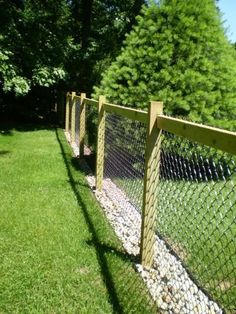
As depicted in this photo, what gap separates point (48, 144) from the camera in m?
11.7

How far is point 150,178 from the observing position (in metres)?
3.75

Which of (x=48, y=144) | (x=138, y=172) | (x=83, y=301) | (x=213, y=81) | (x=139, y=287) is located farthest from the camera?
(x=48, y=144)

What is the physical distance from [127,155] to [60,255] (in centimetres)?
227

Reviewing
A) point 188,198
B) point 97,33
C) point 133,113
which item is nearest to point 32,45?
point 97,33

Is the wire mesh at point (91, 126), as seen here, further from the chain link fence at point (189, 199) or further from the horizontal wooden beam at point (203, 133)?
the horizontal wooden beam at point (203, 133)

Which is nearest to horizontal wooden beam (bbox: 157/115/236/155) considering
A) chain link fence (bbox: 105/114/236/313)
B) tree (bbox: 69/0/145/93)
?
chain link fence (bbox: 105/114/236/313)

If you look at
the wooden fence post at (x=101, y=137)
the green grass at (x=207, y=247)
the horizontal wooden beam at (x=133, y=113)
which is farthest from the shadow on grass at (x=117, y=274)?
the horizontal wooden beam at (x=133, y=113)

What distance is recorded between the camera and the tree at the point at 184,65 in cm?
654

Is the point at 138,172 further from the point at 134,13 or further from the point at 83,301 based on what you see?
the point at 134,13

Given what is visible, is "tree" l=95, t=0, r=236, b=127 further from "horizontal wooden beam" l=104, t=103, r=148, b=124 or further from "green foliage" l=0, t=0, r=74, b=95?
"green foliage" l=0, t=0, r=74, b=95

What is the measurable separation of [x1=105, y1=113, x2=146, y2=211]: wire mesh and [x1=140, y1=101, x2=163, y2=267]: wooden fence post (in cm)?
154

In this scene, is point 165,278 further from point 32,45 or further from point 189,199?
point 32,45

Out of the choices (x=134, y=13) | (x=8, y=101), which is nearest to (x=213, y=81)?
(x=8, y=101)

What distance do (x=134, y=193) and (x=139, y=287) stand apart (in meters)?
2.31
